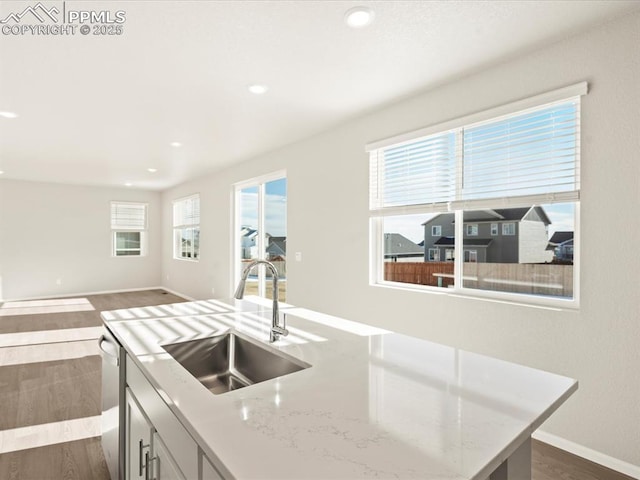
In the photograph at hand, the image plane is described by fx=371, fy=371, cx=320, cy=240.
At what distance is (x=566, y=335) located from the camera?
2.28 meters

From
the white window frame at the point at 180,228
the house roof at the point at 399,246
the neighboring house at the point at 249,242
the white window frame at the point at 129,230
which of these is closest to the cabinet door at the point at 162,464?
the house roof at the point at 399,246

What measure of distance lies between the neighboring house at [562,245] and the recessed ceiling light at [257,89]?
7.80 ft

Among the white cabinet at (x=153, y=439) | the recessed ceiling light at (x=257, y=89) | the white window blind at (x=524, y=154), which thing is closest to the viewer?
the white cabinet at (x=153, y=439)

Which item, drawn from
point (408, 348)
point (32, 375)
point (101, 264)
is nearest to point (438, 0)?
point (408, 348)

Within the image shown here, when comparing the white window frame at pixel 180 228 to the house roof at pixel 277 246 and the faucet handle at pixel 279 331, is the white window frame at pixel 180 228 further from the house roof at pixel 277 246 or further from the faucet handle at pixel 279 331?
the faucet handle at pixel 279 331

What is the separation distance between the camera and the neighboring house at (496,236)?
8.20 ft

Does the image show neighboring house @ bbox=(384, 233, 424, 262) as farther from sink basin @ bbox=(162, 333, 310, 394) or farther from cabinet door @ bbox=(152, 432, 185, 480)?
cabinet door @ bbox=(152, 432, 185, 480)

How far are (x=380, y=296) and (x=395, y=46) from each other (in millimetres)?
2074

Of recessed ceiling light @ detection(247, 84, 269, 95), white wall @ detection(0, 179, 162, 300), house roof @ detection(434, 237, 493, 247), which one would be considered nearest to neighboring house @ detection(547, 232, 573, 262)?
house roof @ detection(434, 237, 493, 247)

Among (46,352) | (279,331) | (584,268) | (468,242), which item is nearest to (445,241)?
(468,242)

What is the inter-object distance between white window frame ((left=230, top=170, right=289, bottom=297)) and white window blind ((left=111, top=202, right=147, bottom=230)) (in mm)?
4199

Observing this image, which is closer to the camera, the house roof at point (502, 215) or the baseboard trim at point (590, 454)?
the baseboard trim at point (590, 454)

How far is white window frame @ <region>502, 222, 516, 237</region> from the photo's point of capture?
262 centimetres

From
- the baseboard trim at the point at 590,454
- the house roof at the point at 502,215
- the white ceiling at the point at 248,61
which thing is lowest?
the baseboard trim at the point at 590,454
